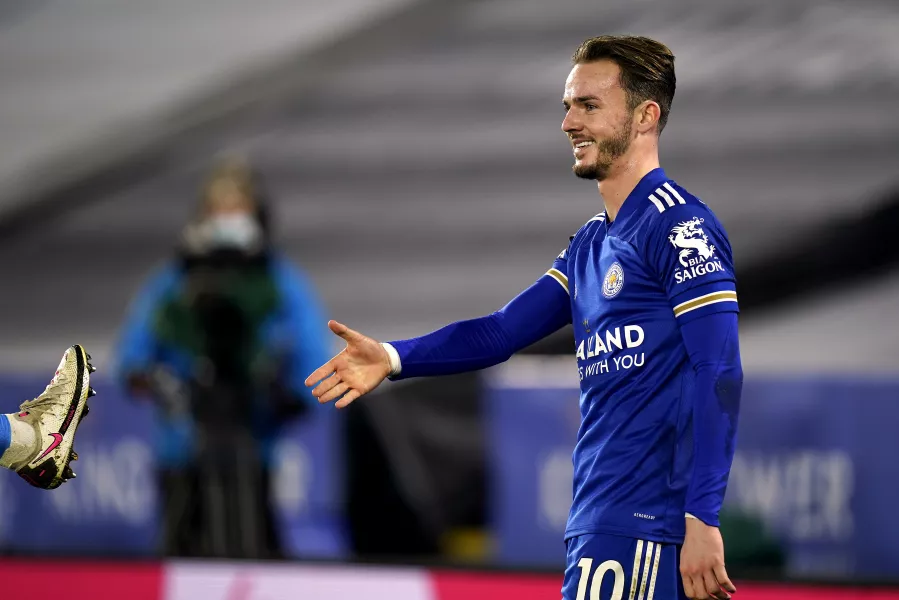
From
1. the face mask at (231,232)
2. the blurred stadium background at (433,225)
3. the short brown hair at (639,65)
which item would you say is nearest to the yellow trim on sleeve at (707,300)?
the short brown hair at (639,65)

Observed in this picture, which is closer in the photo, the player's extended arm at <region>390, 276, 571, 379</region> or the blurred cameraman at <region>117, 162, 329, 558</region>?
the player's extended arm at <region>390, 276, 571, 379</region>

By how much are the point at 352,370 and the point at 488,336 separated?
0.39 meters

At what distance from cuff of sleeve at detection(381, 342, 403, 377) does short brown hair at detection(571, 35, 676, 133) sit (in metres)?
0.83

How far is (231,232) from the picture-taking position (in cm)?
630

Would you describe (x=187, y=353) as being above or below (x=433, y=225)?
below

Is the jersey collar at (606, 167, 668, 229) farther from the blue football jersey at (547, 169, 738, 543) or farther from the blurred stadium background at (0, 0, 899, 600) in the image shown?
the blurred stadium background at (0, 0, 899, 600)

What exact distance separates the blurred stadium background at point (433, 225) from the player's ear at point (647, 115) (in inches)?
98.7

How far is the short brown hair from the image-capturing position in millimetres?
3109

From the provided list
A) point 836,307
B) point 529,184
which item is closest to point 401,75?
point 529,184

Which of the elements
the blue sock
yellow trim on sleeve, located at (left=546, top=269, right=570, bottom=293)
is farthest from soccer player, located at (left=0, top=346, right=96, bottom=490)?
yellow trim on sleeve, located at (left=546, top=269, right=570, bottom=293)

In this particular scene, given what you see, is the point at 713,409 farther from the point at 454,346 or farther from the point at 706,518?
the point at 454,346

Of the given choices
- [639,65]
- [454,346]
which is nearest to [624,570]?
[454,346]

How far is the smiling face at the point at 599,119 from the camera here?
3.11 meters

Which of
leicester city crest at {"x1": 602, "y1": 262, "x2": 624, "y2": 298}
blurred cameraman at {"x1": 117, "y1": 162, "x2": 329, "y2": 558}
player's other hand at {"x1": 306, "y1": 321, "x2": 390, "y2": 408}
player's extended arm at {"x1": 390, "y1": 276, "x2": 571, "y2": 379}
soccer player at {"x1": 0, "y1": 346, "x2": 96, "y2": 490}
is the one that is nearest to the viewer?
leicester city crest at {"x1": 602, "y1": 262, "x2": 624, "y2": 298}
